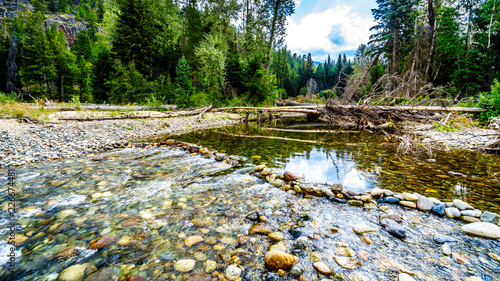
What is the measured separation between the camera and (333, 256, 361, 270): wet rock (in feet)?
5.06

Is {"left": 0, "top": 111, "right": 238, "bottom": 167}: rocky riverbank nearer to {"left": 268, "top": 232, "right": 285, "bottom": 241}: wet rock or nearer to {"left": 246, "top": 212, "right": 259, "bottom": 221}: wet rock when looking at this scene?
{"left": 246, "top": 212, "right": 259, "bottom": 221}: wet rock

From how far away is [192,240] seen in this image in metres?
1.87

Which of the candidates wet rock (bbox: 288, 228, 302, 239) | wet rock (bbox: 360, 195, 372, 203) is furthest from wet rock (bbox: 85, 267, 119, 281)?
wet rock (bbox: 360, 195, 372, 203)

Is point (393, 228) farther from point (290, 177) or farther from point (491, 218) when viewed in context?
point (290, 177)

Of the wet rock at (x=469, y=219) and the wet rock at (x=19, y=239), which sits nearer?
the wet rock at (x=19, y=239)

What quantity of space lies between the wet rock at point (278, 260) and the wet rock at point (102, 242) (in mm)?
1547

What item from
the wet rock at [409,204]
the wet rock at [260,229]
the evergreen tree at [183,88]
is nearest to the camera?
the wet rock at [260,229]

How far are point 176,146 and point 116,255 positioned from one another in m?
4.29

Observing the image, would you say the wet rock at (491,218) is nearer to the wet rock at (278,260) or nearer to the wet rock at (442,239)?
the wet rock at (442,239)

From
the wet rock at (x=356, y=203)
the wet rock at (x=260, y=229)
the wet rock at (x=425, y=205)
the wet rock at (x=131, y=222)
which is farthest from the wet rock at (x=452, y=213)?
the wet rock at (x=131, y=222)

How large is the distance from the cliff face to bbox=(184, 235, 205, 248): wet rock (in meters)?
105

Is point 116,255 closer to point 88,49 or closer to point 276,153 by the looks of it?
point 276,153

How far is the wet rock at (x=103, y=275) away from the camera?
142 centimetres

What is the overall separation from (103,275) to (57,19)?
4951 inches
